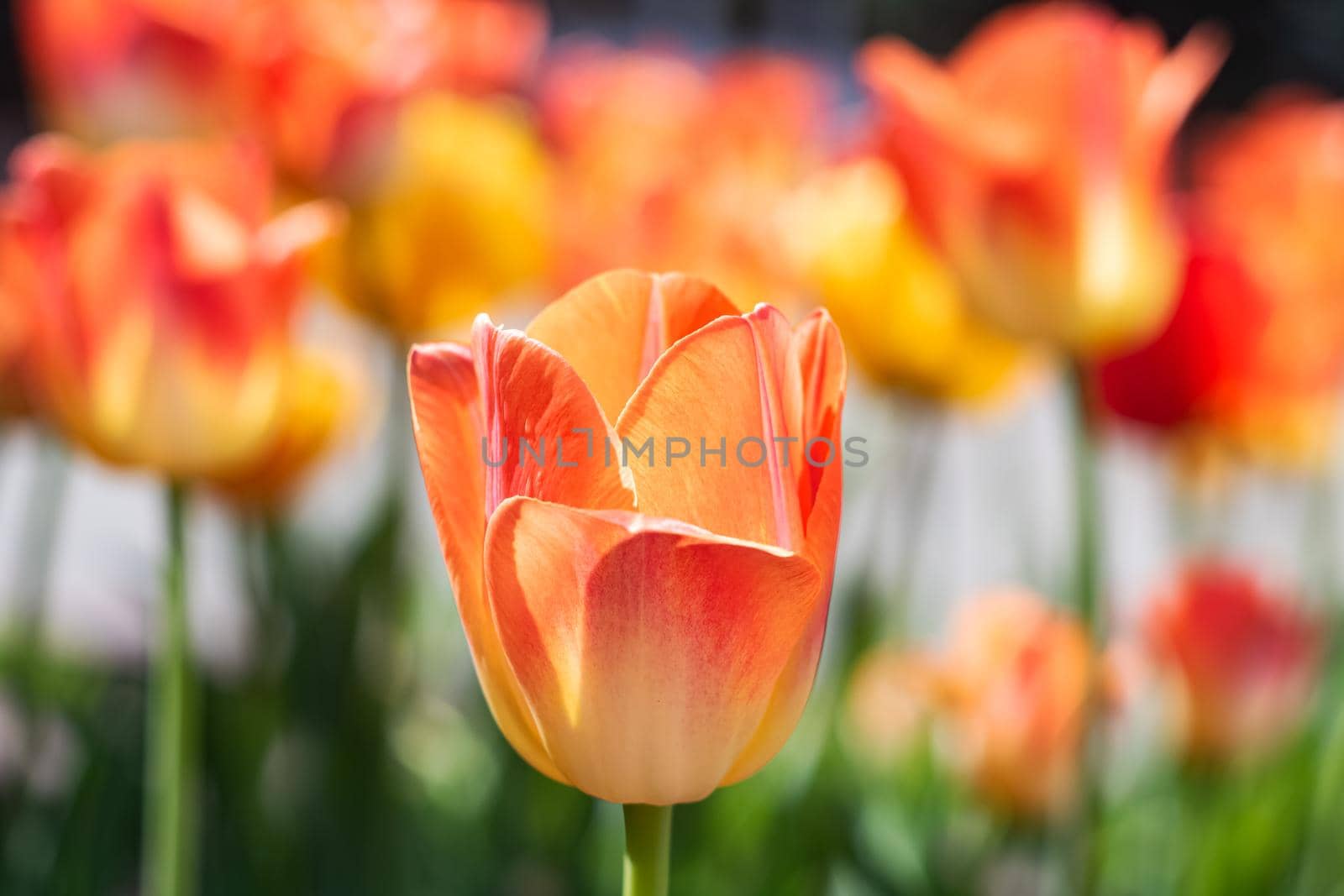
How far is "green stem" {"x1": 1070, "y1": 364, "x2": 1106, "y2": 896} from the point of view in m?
0.50

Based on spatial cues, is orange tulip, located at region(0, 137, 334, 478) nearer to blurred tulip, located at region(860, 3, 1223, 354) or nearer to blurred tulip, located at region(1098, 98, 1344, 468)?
blurred tulip, located at region(860, 3, 1223, 354)

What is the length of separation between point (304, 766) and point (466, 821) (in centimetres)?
13

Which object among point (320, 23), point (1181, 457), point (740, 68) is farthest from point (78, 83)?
point (740, 68)

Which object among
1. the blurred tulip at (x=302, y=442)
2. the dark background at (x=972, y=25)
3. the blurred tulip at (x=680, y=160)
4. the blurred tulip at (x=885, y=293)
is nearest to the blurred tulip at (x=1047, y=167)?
the blurred tulip at (x=885, y=293)

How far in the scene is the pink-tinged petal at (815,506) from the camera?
228 mm

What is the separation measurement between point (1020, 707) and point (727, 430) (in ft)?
1.73

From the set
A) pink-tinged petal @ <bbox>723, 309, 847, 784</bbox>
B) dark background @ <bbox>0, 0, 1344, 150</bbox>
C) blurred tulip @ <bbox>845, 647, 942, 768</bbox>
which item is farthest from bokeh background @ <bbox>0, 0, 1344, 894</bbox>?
dark background @ <bbox>0, 0, 1344, 150</bbox>

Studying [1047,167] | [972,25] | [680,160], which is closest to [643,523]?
[1047,167]

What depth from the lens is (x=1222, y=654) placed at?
2.41 ft

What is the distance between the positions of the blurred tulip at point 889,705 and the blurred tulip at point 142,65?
1.62 ft

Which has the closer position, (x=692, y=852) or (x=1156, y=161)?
(x=1156, y=161)

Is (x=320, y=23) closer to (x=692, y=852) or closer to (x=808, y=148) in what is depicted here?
(x=692, y=852)

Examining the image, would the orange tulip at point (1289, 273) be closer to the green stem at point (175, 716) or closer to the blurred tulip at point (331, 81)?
the blurred tulip at point (331, 81)

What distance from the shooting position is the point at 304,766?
821 mm
